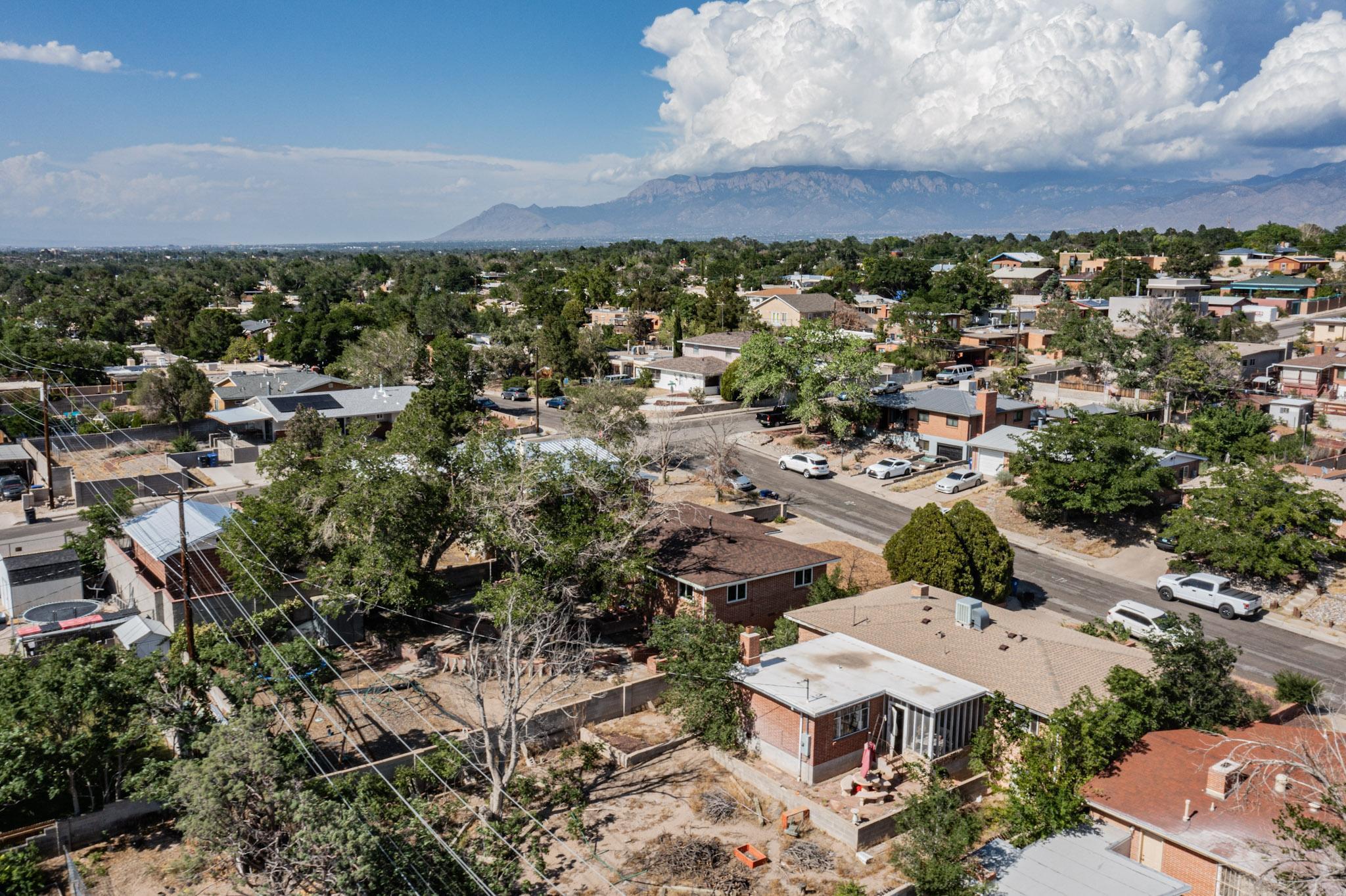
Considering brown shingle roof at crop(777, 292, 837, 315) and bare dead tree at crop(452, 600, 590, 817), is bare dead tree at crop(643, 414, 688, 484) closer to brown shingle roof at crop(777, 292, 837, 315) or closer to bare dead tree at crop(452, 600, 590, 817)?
bare dead tree at crop(452, 600, 590, 817)

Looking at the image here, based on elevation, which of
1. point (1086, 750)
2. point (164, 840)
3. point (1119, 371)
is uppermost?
point (1119, 371)

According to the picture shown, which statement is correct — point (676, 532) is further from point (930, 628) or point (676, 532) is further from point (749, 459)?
point (749, 459)

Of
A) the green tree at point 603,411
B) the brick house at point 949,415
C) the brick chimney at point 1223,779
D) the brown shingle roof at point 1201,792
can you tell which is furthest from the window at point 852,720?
the brick house at point 949,415

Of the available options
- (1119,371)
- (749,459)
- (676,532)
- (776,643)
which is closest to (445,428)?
(749,459)

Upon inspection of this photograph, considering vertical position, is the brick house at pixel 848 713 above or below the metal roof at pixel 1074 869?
above

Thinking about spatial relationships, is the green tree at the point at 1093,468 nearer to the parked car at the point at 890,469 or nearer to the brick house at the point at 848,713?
the parked car at the point at 890,469

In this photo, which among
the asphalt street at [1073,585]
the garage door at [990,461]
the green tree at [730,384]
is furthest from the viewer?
the green tree at [730,384]
